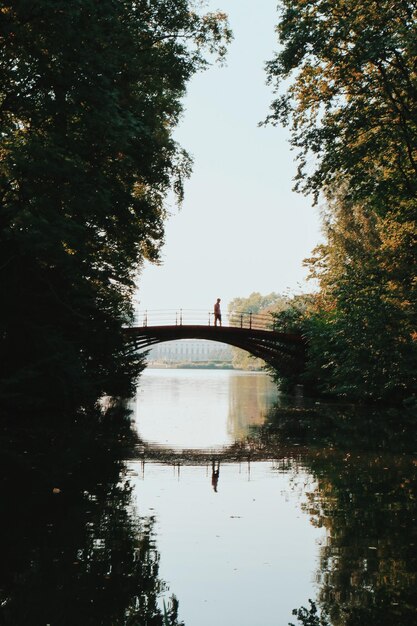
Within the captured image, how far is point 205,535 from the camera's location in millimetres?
7113

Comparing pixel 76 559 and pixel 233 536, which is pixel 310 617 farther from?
pixel 233 536

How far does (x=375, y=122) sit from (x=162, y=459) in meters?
12.6

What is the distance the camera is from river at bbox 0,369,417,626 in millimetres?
4996

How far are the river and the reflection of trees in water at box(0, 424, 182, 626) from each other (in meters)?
0.02

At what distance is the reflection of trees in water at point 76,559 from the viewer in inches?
190

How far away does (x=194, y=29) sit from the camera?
23.6m

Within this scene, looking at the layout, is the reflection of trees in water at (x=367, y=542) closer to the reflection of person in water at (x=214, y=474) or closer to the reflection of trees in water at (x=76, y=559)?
the reflection of trees in water at (x=76, y=559)

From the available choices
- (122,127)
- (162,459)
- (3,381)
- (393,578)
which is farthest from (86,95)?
(393,578)

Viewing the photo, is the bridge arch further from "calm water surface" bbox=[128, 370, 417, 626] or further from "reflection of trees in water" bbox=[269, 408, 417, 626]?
"calm water surface" bbox=[128, 370, 417, 626]

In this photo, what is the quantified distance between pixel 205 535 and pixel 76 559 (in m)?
1.53

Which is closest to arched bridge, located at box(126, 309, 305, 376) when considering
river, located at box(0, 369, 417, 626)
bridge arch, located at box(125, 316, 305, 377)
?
bridge arch, located at box(125, 316, 305, 377)

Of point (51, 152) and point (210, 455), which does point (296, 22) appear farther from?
point (210, 455)

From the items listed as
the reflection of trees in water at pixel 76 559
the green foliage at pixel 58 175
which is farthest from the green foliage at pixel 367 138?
the reflection of trees in water at pixel 76 559

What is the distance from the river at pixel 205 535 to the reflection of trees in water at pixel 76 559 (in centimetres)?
2
